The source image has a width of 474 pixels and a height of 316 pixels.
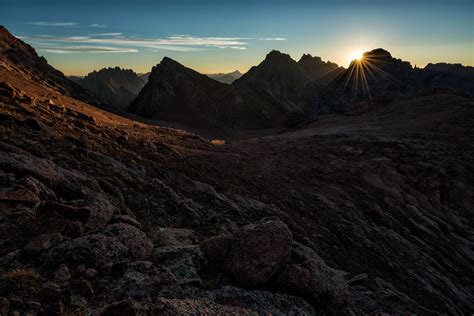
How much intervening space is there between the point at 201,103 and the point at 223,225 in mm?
69537

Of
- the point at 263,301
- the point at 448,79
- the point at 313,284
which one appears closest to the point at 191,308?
the point at 263,301

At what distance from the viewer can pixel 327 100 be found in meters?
126

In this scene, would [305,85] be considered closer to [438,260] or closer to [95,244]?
[438,260]

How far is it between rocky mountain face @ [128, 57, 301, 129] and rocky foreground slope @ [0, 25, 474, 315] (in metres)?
51.1

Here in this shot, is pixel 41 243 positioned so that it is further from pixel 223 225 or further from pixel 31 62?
pixel 31 62

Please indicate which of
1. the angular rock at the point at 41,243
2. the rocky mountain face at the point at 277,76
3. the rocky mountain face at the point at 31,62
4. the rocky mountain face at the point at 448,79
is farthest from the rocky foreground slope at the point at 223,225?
the rocky mountain face at the point at 277,76

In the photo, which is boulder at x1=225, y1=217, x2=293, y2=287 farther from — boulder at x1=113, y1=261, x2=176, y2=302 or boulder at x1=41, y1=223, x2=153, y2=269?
boulder at x1=41, y1=223, x2=153, y2=269

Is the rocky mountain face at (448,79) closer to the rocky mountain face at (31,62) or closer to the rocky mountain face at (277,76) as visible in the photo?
the rocky mountain face at (277,76)

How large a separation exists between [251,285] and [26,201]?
5710 mm

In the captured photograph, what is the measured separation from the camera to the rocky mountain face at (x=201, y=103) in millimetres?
77500

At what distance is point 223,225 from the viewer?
40.0 ft

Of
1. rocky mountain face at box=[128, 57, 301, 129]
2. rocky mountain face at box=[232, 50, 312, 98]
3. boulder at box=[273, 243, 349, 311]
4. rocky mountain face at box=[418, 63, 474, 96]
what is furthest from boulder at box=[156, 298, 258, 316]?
rocky mountain face at box=[232, 50, 312, 98]

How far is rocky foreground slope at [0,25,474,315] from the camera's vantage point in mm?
6203

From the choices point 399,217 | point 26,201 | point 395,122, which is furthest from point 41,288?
point 395,122
